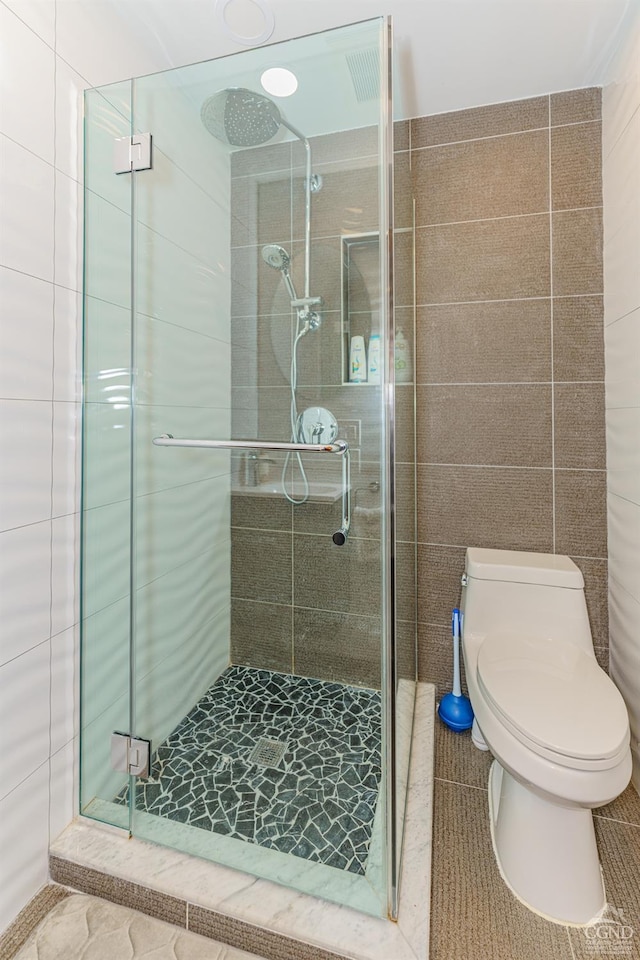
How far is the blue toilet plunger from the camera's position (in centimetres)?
177

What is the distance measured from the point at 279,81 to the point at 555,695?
179cm

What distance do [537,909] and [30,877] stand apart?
1267 millimetres

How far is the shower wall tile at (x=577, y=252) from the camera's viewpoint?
1720 millimetres

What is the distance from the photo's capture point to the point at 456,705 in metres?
1.80

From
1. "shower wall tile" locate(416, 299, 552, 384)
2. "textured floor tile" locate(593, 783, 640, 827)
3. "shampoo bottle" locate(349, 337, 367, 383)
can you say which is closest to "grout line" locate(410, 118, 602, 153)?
"shower wall tile" locate(416, 299, 552, 384)

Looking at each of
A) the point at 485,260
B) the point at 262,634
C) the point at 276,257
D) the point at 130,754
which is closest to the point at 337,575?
the point at 262,634

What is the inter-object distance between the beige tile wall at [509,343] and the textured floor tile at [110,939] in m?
1.21

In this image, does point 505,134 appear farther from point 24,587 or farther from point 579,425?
point 24,587

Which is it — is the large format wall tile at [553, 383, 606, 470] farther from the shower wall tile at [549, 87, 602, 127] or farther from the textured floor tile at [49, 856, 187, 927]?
the textured floor tile at [49, 856, 187, 927]

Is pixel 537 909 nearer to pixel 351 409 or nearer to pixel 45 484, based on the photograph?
pixel 351 409

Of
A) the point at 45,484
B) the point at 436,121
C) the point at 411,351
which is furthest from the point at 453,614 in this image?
the point at 436,121

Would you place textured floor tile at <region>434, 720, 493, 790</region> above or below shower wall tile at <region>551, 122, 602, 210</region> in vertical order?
below

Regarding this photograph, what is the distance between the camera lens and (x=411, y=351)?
70.3 inches

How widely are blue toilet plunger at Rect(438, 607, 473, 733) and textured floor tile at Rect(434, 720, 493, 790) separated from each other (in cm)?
4
